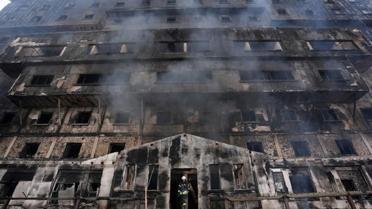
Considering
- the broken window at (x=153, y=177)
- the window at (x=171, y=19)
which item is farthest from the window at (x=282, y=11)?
the broken window at (x=153, y=177)

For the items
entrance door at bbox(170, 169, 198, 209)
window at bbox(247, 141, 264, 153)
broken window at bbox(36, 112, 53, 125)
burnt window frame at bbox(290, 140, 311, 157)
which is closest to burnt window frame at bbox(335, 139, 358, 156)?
burnt window frame at bbox(290, 140, 311, 157)

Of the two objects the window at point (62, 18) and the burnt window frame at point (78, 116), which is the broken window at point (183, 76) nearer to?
the burnt window frame at point (78, 116)

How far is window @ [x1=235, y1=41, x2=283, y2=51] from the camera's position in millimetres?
19328

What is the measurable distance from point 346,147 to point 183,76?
37.3 ft

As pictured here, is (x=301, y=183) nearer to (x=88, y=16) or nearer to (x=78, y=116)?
(x=78, y=116)

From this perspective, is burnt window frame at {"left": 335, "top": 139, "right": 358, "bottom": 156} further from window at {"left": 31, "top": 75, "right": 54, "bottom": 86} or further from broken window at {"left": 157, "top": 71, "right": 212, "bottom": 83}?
window at {"left": 31, "top": 75, "right": 54, "bottom": 86}

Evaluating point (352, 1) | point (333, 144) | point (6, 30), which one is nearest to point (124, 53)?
point (333, 144)

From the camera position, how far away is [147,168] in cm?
1114

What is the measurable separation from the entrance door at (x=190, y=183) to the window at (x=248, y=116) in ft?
21.7

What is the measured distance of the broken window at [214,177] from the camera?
424 inches

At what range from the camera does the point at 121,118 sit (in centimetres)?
1681

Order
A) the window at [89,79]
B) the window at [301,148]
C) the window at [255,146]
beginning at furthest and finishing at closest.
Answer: the window at [89,79], the window at [255,146], the window at [301,148]

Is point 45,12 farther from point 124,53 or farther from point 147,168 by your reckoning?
point 147,168

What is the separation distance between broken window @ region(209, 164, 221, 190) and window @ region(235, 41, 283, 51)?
11104 mm
